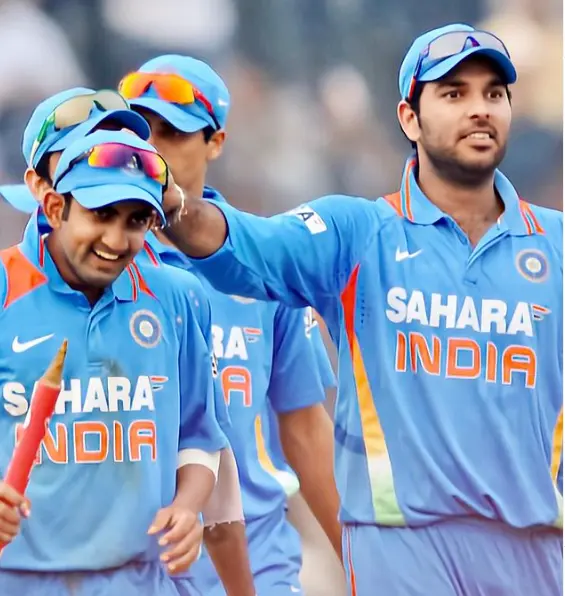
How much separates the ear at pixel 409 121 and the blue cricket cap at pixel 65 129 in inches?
20.0

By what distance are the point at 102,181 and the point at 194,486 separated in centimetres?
53

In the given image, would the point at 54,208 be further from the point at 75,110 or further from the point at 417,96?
the point at 417,96

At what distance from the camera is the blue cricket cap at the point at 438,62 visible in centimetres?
276

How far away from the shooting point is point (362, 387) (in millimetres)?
2715

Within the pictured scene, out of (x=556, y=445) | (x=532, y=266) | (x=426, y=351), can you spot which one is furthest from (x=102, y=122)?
(x=556, y=445)

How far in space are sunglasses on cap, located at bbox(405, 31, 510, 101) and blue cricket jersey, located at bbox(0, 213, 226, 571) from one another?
699mm

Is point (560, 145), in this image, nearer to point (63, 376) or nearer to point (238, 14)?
point (238, 14)

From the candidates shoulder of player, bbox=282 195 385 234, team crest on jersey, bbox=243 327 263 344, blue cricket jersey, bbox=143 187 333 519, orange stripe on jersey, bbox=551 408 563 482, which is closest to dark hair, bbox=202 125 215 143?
blue cricket jersey, bbox=143 187 333 519

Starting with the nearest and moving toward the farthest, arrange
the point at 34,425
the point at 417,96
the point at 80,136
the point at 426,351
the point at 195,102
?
the point at 34,425 < the point at 80,136 < the point at 426,351 < the point at 417,96 < the point at 195,102

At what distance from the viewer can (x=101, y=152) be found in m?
2.46

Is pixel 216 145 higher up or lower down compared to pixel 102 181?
higher up

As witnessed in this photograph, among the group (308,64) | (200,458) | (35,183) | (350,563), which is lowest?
(350,563)

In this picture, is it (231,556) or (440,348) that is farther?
(231,556)

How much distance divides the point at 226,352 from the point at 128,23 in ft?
2.17
